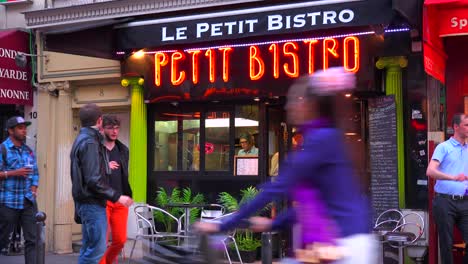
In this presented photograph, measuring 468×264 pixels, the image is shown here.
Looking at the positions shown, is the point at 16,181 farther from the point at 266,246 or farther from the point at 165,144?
the point at 165,144

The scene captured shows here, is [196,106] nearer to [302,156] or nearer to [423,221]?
[423,221]

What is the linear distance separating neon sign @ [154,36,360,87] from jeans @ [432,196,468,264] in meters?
2.28

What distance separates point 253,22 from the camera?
28.7 feet

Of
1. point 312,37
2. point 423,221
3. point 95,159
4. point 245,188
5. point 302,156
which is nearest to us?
point 302,156

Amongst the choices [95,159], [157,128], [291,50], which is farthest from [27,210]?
[291,50]

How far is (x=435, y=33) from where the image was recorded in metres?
7.57

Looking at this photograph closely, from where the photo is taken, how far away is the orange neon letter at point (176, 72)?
1001cm

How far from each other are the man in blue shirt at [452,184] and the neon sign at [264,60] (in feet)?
6.15

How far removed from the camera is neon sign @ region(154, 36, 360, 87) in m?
8.89

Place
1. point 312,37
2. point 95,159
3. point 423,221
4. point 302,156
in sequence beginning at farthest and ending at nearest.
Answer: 1. point 312,37
2. point 423,221
3. point 95,159
4. point 302,156

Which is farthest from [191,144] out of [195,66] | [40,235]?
[40,235]

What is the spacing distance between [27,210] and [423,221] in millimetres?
5022

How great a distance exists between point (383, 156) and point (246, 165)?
222 centimetres

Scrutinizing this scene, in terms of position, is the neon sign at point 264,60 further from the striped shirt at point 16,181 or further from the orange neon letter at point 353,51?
the striped shirt at point 16,181
